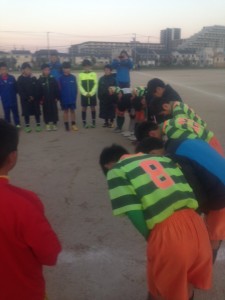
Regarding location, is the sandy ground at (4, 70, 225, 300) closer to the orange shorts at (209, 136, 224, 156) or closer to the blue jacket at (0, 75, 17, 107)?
the orange shorts at (209, 136, 224, 156)

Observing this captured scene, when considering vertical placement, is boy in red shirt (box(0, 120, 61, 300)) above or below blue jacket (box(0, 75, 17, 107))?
above

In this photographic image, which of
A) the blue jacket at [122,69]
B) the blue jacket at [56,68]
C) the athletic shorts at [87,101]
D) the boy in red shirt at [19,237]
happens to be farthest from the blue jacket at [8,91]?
the boy in red shirt at [19,237]

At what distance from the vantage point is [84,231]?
3779 mm

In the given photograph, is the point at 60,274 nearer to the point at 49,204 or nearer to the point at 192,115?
the point at 49,204

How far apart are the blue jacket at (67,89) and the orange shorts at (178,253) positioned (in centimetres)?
699

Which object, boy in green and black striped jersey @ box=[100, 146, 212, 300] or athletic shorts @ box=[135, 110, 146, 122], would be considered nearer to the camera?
boy in green and black striped jersey @ box=[100, 146, 212, 300]

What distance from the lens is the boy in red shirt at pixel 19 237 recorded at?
1582 mm

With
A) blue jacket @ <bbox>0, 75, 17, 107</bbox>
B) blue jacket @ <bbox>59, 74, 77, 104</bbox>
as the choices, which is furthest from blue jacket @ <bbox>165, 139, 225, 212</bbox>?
blue jacket @ <bbox>0, 75, 17, 107</bbox>

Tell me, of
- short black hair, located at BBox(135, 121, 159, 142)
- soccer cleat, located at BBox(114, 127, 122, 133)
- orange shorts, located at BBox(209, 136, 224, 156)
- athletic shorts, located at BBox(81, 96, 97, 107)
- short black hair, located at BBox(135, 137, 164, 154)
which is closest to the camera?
short black hair, located at BBox(135, 137, 164, 154)

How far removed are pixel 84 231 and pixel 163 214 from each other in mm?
2035

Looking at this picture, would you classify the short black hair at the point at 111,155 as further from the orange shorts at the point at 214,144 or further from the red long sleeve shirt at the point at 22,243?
the orange shorts at the point at 214,144

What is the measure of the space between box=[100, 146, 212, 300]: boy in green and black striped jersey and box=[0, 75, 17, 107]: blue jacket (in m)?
7.23

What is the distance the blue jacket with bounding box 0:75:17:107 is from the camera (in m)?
8.59

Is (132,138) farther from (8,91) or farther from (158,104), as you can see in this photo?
(8,91)
